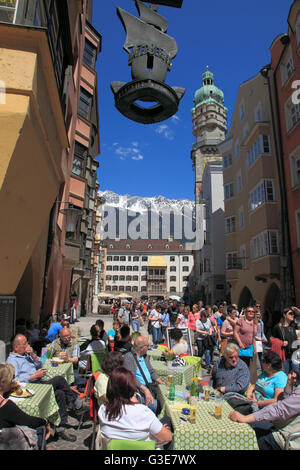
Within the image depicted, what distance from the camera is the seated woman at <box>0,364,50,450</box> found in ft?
11.5

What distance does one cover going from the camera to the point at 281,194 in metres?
19.0

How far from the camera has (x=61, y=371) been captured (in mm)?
6367

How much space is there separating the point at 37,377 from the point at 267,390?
3.67m

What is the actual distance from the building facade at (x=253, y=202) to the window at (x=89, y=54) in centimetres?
1137

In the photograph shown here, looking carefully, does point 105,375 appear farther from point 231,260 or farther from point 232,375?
point 231,260

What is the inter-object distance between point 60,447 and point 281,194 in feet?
58.2

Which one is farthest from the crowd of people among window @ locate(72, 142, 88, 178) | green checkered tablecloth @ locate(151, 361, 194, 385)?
window @ locate(72, 142, 88, 178)

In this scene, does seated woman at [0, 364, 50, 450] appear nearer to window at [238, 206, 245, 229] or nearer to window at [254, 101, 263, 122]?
window at [254, 101, 263, 122]

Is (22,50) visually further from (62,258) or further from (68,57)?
(62,258)

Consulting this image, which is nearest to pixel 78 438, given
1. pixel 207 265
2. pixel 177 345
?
pixel 177 345

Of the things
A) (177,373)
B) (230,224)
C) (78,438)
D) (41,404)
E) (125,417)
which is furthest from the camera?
(230,224)

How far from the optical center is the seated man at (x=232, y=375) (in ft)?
17.1

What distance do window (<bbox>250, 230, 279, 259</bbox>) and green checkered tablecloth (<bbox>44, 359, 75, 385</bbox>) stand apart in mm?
15245

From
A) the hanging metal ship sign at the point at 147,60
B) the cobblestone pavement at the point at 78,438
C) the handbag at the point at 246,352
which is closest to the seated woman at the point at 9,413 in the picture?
the cobblestone pavement at the point at 78,438
